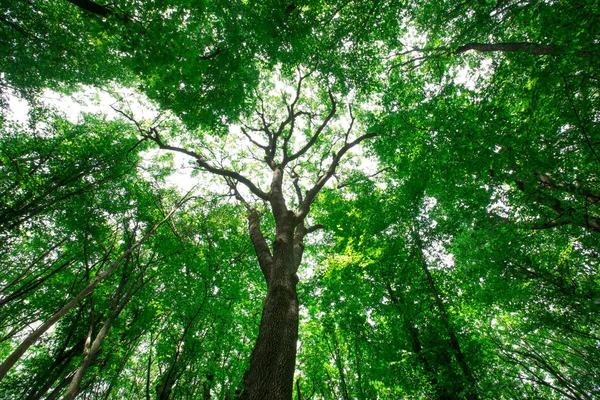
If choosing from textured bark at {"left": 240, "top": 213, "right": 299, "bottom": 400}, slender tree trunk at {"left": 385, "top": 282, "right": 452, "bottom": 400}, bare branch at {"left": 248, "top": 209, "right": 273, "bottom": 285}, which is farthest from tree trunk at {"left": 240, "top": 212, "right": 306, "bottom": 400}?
slender tree trunk at {"left": 385, "top": 282, "right": 452, "bottom": 400}

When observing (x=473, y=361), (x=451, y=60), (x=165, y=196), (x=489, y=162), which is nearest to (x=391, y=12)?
(x=451, y=60)

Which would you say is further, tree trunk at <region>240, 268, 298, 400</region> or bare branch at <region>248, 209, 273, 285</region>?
bare branch at <region>248, 209, 273, 285</region>

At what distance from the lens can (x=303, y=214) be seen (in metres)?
7.16

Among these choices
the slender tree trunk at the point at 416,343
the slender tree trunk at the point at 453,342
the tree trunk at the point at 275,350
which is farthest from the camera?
the slender tree trunk at the point at 416,343

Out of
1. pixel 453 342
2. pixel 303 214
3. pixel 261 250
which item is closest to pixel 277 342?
pixel 261 250

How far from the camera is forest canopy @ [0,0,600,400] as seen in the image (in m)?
4.09

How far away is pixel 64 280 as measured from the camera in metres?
8.82

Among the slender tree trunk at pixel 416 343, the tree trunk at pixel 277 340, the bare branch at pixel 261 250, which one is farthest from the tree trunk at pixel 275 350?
the slender tree trunk at pixel 416 343

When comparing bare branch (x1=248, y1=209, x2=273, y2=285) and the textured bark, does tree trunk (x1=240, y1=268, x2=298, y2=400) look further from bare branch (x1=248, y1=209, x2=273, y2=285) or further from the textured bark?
bare branch (x1=248, y1=209, x2=273, y2=285)

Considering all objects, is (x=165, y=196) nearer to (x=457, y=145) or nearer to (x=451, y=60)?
(x=457, y=145)

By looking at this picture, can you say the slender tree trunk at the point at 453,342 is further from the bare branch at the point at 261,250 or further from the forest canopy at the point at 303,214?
the bare branch at the point at 261,250

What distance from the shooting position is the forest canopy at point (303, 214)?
409 cm

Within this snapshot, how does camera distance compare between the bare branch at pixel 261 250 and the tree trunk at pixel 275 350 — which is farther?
the bare branch at pixel 261 250

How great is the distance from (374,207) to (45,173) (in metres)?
10.4
